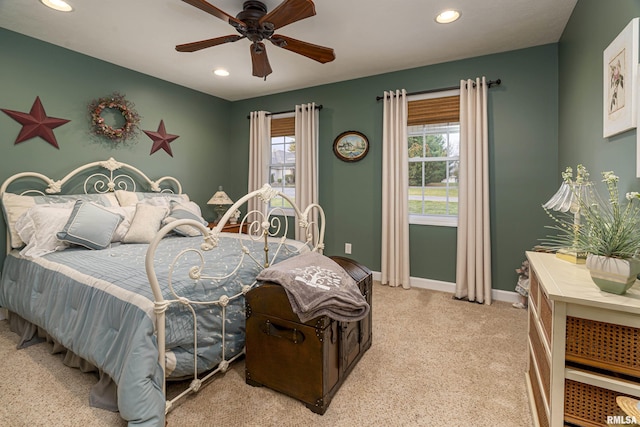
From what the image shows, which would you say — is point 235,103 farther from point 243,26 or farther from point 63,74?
point 243,26

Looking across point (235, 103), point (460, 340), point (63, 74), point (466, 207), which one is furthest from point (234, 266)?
point (235, 103)

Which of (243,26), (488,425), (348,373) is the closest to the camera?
(488,425)

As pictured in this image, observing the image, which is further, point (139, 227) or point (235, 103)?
point (235, 103)

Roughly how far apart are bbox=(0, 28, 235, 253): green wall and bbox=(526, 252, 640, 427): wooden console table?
13.3ft

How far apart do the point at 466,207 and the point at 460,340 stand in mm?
1428

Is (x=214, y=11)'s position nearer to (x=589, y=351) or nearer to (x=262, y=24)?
(x=262, y=24)

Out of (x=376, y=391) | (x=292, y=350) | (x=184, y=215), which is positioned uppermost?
(x=184, y=215)

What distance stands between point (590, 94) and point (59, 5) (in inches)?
151

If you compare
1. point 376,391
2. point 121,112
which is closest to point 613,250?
point 376,391

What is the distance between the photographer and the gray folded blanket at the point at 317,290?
5.21 feet

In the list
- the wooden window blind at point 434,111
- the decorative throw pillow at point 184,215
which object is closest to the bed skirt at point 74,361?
the decorative throw pillow at point 184,215

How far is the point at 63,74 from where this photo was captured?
3084mm

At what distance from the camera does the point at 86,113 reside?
3.27 m

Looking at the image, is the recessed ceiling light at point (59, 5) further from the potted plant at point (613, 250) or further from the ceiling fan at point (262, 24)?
the potted plant at point (613, 250)
